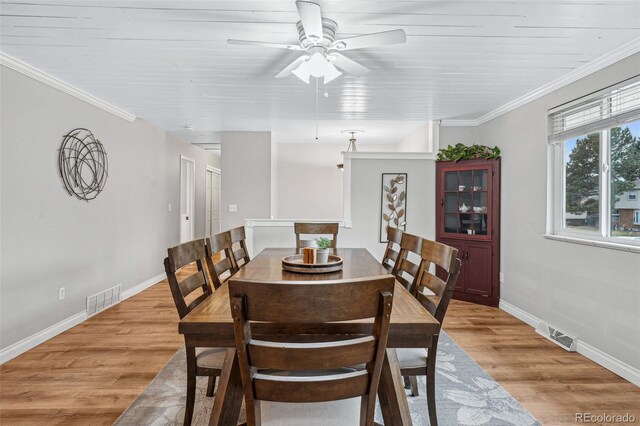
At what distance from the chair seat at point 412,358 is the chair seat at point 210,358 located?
834 millimetres

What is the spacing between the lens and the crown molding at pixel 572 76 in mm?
2419

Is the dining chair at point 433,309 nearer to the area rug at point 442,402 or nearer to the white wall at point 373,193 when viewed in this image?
the area rug at point 442,402

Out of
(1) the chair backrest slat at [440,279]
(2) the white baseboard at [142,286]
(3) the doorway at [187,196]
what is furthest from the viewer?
(3) the doorway at [187,196]

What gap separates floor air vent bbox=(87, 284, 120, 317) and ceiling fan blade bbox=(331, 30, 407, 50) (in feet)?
11.3

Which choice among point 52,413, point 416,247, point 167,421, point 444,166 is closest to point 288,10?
point 416,247

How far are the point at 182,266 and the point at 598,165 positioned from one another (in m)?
3.12

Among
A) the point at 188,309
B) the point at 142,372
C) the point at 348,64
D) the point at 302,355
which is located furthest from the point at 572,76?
the point at 142,372

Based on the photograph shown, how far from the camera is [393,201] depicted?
14.8 feet

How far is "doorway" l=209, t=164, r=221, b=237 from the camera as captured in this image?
759cm

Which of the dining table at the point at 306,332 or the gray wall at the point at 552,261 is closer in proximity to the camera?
the dining table at the point at 306,332

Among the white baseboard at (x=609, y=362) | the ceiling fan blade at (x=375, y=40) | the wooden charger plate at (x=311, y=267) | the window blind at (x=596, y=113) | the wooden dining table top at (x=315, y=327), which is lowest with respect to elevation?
the white baseboard at (x=609, y=362)

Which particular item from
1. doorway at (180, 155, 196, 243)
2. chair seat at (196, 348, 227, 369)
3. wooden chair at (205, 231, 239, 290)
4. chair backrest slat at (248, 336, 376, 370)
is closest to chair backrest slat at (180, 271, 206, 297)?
wooden chair at (205, 231, 239, 290)

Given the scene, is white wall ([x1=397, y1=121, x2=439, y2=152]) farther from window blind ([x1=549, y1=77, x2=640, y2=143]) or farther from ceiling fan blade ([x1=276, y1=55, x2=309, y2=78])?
ceiling fan blade ([x1=276, y1=55, x2=309, y2=78])

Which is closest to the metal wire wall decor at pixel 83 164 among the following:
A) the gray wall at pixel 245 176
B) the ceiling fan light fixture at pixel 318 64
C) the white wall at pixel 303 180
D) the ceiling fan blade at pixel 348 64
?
the gray wall at pixel 245 176
